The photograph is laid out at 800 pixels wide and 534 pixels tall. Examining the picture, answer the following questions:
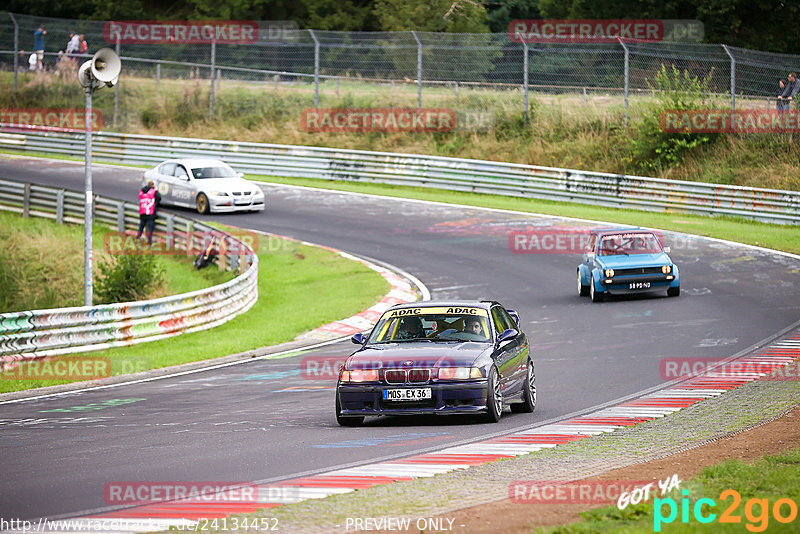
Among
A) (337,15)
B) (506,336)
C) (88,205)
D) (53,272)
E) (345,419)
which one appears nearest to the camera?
(345,419)

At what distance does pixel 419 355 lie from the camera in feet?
37.4

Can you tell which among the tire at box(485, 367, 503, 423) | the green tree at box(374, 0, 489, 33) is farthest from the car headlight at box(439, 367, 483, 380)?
the green tree at box(374, 0, 489, 33)

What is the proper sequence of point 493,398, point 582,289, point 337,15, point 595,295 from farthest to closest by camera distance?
1. point 337,15
2. point 582,289
3. point 595,295
4. point 493,398

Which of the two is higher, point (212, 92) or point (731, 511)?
point (212, 92)

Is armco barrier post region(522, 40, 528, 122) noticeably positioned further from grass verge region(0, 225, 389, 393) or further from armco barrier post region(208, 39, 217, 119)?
grass verge region(0, 225, 389, 393)

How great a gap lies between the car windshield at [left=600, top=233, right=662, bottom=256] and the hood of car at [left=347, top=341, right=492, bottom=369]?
10516mm

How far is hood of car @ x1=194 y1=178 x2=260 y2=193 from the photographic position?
32.8 meters

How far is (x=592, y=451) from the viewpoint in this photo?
9672mm

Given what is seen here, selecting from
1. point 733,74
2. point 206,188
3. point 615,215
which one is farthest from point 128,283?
point 733,74

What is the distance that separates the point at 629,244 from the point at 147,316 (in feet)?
30.9

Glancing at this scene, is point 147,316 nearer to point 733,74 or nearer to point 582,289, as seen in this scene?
point 582,289

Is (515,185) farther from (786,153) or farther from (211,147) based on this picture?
(211,147)

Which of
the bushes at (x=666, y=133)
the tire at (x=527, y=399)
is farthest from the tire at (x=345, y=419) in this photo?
the bushes at (x=666, y=133)

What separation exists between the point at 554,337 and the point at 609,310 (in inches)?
110
